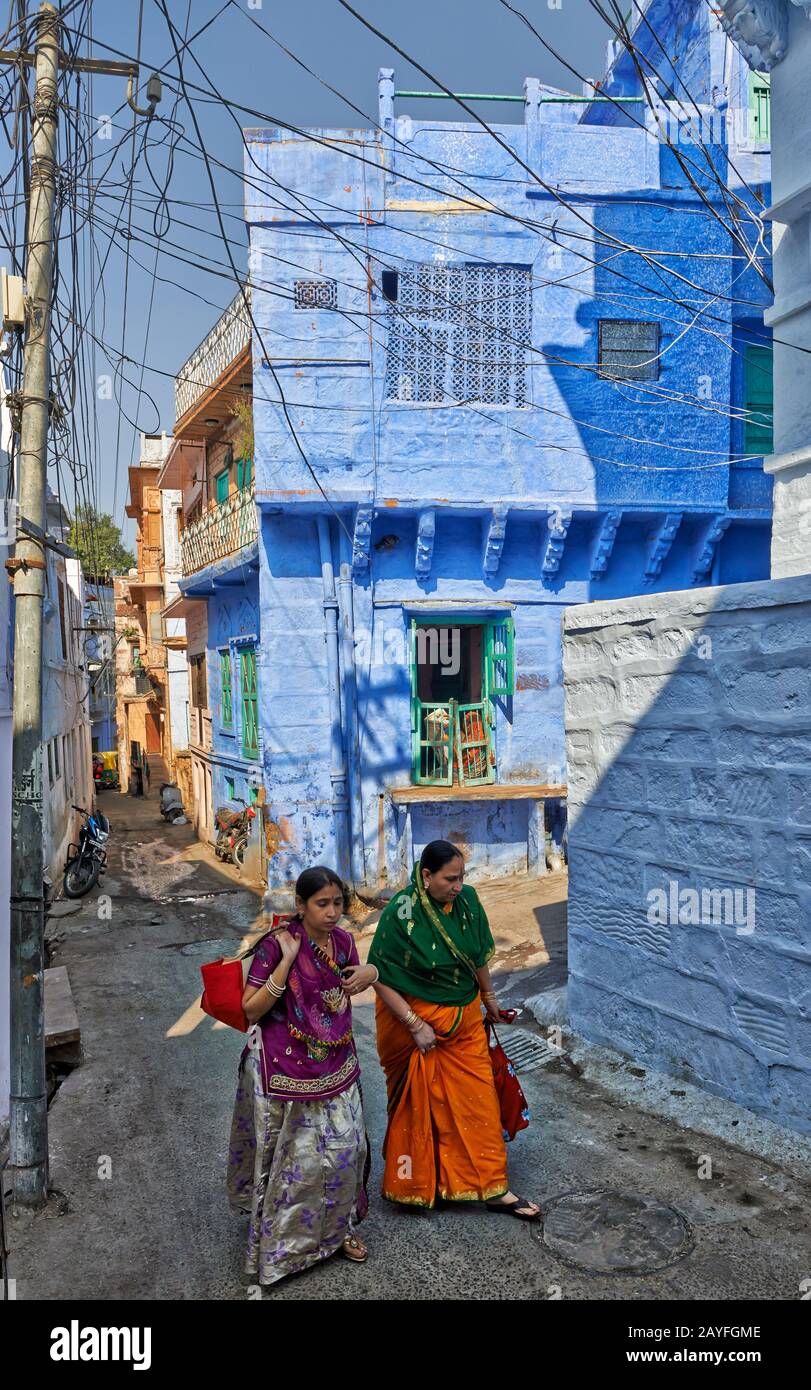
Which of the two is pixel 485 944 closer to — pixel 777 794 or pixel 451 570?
pixel 777 794

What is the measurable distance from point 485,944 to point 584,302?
8954 millimetres

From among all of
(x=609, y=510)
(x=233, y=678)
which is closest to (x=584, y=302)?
(x=609, y=510)

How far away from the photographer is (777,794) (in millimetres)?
4555

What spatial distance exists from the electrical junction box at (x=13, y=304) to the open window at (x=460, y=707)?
22.6 ft

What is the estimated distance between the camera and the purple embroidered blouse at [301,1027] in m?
3.52

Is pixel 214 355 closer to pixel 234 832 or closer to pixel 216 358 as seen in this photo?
pixel 216 358

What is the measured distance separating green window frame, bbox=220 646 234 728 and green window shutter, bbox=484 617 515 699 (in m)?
4.23

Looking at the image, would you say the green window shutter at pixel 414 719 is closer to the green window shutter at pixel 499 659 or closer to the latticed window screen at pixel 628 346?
the green window shutter at pixel 499 659

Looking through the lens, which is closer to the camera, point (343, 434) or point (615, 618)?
point (615, 618)

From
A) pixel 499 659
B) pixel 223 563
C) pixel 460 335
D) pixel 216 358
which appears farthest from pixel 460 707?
pixel 216 358

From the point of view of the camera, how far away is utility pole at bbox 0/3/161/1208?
4.32 meters

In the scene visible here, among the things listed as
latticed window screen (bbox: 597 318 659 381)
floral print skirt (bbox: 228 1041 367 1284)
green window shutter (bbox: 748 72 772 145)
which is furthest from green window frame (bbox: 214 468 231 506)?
floral print skirt (bbox: 228 1041 367 1284)

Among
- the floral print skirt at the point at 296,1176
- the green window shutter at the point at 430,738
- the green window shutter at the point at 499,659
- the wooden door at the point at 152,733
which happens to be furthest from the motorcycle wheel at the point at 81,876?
the wooden door at the point at 152,733

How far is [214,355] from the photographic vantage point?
1288cm
